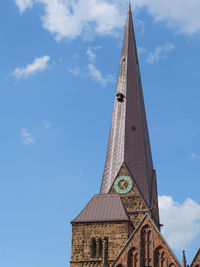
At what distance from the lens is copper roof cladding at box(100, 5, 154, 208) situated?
38094mm

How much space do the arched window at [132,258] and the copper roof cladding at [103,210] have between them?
3851 mm

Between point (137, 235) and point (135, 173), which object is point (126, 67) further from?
point (137, 235)

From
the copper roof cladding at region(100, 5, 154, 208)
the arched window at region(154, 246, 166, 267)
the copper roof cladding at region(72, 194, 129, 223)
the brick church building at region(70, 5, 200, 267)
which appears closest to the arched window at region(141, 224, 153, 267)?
the brick church building at region(70, 5, 200, 267)

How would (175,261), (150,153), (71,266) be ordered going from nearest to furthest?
1. (175,261)
2. (71,266)
3. (150,153)

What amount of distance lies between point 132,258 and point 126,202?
7.71 metres

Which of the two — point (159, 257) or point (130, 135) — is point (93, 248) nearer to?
point (159, 257)

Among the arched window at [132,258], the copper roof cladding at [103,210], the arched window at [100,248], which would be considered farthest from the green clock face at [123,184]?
the arched window at [132,258]

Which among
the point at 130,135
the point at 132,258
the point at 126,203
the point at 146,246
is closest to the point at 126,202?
the point at 126,203

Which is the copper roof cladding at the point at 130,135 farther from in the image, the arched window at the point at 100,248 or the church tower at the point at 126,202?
the arched window at the point at 100,248

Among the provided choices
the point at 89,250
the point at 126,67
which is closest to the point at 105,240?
the point at 89,250

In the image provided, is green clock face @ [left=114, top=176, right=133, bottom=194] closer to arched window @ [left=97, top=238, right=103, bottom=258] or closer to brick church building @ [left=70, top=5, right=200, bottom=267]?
brick church building @ [left=70, top=5, right=200, bottom=267]

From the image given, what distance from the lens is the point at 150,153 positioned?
4141 cm

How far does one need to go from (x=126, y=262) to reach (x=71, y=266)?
4607 mm

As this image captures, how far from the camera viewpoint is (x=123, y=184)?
37.4 metres
